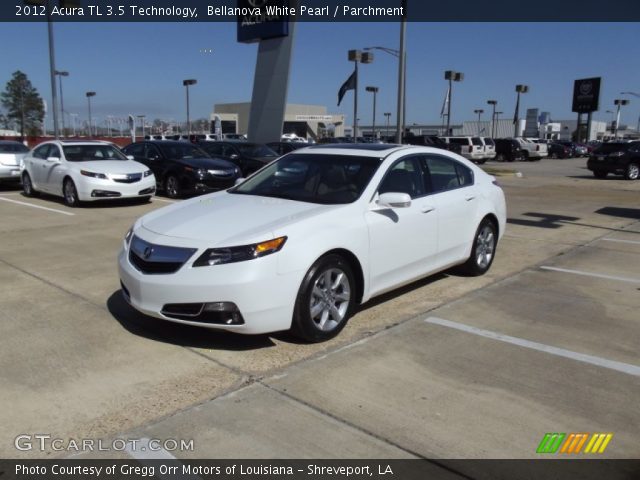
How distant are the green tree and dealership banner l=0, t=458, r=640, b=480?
93423 millimetres

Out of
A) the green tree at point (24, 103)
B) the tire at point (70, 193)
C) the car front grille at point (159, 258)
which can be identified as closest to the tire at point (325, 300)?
the car front grille at point (159, 258)

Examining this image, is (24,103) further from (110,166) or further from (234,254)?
(234,254)

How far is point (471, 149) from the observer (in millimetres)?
34656

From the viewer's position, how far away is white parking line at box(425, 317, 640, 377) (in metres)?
4.17

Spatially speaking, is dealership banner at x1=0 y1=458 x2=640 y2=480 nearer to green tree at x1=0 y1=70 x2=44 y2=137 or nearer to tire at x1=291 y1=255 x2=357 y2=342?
tire at x1=291 y1=255 x2=357 y2=342

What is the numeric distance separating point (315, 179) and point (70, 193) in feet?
30.0

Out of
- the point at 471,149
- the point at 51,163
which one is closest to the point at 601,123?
the point at 471,149

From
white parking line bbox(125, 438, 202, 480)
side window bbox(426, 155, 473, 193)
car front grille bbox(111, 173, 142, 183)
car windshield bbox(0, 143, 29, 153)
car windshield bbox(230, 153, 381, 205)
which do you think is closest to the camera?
white parking line bbox(125, 438, 202, 480)

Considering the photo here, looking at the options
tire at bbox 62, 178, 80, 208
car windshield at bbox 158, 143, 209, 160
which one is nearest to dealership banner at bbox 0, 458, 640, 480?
tire at bbox 62, 178, 80, 208

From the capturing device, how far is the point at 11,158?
15.8m

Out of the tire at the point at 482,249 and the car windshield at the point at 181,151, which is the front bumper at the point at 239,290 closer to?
the tire at the point at 482,249

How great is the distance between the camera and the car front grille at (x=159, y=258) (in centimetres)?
418

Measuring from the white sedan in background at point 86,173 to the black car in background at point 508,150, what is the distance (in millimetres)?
33864

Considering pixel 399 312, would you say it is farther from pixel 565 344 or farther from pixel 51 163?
pixel 51 163
